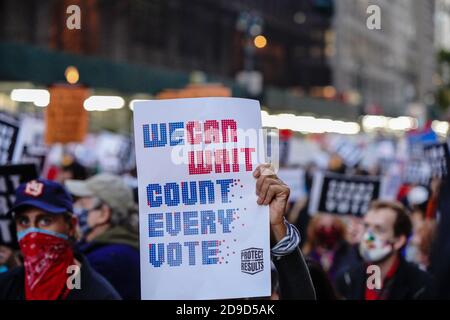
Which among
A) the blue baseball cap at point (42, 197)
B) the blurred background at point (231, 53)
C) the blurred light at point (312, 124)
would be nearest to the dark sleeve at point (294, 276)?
the blue baseball cap at point (42, 197)

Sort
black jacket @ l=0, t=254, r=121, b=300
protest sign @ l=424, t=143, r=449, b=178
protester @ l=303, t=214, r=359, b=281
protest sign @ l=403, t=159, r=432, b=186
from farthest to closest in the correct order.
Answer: protest sign @ l=403, t=159, r=432, b=186, protester @ l=303, t=214, r=359, b=281, protest sign @ l=424, t=143, r=449, b=178, black jacket @ l=0, t=254, r=121, b=300

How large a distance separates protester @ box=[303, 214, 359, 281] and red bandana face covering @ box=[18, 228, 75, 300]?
4728mm

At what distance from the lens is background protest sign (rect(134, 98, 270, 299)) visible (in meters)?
3.58

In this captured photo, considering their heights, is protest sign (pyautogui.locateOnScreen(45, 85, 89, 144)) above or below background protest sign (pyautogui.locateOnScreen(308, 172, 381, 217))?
above

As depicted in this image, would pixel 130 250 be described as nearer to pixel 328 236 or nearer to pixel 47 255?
pixel 47 255

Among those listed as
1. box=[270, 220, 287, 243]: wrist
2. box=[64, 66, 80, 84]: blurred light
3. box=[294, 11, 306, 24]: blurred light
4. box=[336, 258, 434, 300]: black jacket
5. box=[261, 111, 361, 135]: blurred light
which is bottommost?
box=[261, 111, 361, 135]: blurred light

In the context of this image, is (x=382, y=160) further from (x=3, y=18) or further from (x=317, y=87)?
(x=317, y=87)

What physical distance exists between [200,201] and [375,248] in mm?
2867

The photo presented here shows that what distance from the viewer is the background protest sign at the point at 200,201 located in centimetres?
358

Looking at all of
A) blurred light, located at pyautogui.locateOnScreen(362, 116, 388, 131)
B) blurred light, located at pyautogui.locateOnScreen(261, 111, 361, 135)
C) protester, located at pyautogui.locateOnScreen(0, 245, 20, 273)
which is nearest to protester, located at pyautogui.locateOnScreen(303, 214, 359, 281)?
protester, located at pyautogui.locateOnScreen(0, 245, 20, 273)

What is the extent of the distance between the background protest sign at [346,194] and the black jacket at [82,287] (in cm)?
539

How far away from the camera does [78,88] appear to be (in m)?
14.3

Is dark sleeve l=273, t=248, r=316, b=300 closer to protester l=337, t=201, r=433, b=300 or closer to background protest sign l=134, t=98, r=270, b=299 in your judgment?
background protest sign l=134, t=98, r=270, b=299
